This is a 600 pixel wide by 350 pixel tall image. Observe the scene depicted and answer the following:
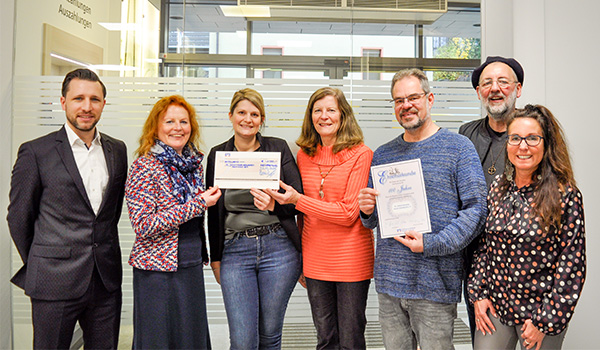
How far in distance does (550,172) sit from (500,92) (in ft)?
2.09

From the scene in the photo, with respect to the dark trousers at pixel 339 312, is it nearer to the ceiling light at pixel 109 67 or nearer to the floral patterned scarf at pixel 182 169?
the floral patterned scarf at pixel 182 169

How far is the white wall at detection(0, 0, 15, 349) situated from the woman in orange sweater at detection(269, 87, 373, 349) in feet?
7.59

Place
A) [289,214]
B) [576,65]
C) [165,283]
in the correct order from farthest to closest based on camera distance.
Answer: [576,65] < [289,214] < [165,283]

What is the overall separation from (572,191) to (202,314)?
1.90 metres

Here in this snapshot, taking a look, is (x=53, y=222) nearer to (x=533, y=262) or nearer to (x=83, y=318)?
(x=83, y=318)

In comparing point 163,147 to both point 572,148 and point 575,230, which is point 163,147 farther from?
point 572,148

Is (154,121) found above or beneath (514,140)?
above

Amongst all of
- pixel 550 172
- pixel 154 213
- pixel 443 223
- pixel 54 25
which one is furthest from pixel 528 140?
pixel 54 25

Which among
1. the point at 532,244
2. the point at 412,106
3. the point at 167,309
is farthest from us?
the point at 167,309

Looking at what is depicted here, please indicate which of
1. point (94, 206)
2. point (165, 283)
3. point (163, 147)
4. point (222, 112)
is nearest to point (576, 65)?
point (222, 112)

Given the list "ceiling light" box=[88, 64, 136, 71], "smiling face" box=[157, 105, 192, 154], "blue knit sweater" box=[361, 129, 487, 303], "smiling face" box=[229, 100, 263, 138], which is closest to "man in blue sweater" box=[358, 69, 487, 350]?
"blue knit sweater" box=[361, 129, 487, 303]

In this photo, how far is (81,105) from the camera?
7.53 ft

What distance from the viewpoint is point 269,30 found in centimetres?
346

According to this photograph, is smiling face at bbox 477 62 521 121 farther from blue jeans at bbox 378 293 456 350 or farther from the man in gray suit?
the man in gray suit
